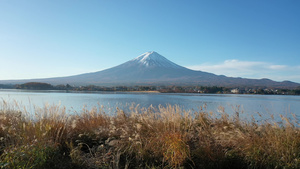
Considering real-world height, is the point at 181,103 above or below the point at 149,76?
below

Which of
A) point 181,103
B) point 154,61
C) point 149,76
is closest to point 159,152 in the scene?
point 181,103

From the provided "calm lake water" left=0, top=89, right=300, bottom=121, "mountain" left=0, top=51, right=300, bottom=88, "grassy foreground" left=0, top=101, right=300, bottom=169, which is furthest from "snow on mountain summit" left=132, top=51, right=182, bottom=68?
"grassy foreground" left=0, top=101, right=300, bottom=169

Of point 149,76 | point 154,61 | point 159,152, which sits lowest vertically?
point 159,152

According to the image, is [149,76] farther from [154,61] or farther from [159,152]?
[159,152]

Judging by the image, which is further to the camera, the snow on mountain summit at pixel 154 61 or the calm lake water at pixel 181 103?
the snow on mountain summit at pixel 154 61

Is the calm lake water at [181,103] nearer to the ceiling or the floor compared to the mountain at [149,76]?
nearer to the floor

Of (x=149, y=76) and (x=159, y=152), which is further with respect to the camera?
(x=149, y=76)

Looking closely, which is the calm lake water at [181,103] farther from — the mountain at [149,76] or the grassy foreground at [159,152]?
the mountain at [149,76]

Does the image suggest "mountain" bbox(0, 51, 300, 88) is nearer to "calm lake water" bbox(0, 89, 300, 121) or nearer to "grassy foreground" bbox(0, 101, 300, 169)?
"calm lake water" bbox(0, 89, 300, 121)

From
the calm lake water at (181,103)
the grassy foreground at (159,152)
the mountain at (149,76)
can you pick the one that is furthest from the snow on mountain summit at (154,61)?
the grassy foreground at (159,152)

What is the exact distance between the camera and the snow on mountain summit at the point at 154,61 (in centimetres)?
10729

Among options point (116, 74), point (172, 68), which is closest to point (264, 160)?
point (116, 74)

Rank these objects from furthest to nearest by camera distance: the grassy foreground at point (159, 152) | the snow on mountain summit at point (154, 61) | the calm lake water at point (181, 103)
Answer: the snow on mountain summit at point (154, 61) → the calm lake water at point (181, 103) → the grassy foreground at point (159, 152)

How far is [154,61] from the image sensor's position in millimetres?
112125
